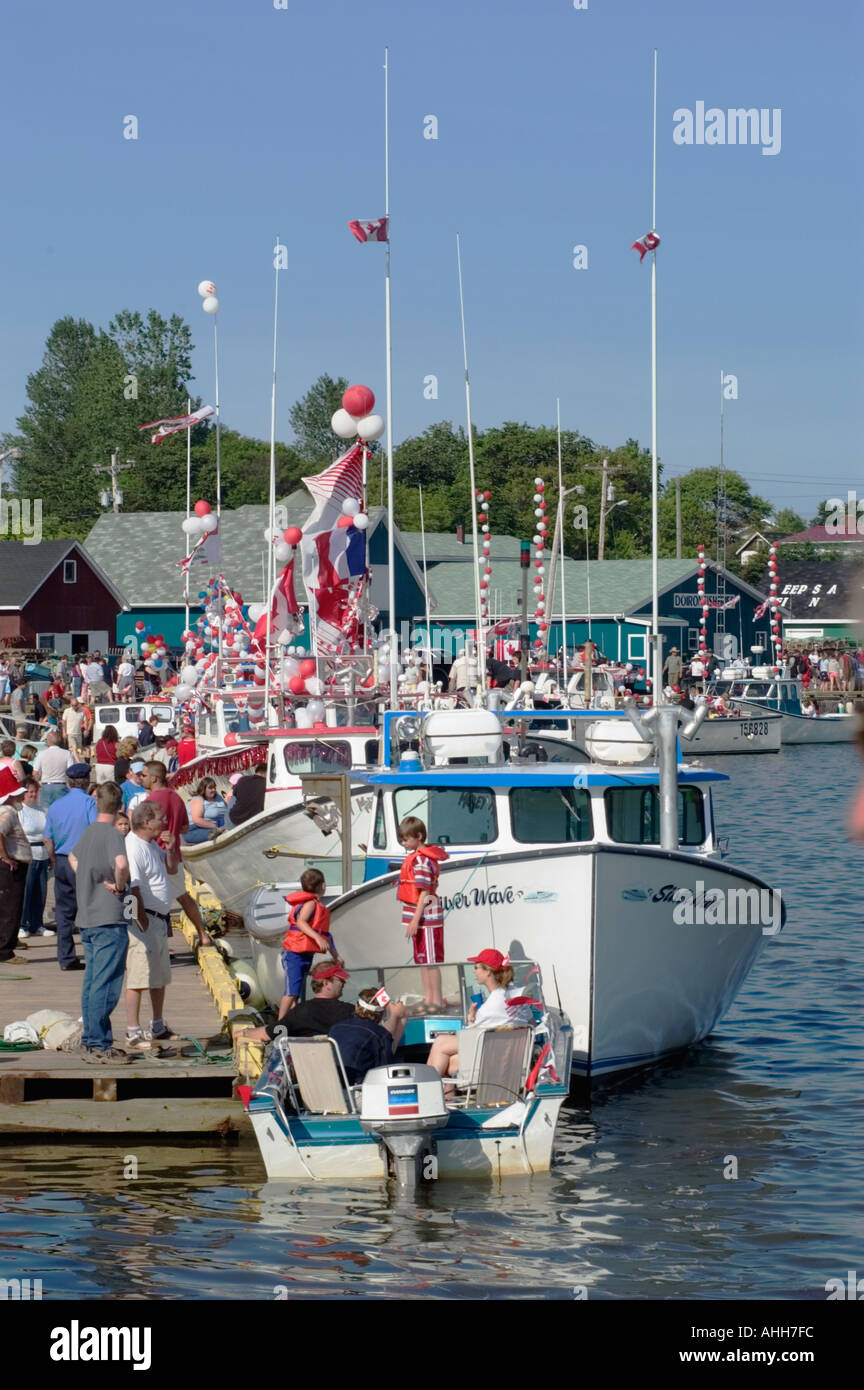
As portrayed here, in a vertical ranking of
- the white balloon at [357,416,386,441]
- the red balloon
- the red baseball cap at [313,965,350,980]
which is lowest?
the red baseball cap at [313,965,350,980]

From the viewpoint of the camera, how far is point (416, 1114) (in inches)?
468

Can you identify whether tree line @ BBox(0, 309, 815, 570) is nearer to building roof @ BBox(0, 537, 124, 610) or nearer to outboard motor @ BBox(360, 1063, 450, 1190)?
building roof @ BBox(0, 537, 124, 610)

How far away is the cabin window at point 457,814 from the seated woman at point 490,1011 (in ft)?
9.84

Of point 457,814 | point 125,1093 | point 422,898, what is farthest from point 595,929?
point 125,1093

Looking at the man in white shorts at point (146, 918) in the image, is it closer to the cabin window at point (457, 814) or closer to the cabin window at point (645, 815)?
the cabin window at point (457, 814)

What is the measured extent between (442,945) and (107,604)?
6194 centimetres

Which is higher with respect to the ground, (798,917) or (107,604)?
(107,604)

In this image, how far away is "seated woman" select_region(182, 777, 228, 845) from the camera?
2380 centimetres

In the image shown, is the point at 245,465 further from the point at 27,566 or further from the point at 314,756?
the point at 314,756

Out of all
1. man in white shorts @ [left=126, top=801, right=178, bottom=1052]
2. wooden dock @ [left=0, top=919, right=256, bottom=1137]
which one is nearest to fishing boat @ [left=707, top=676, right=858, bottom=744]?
man in white shorts @ [left=126, top=801, right=178, bottom=1052]

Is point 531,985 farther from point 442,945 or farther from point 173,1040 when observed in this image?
point 173,1040

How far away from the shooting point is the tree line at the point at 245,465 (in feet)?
359

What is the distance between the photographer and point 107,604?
75062 millimetres
